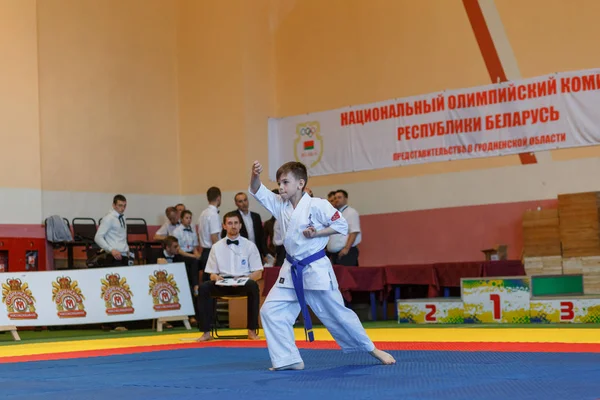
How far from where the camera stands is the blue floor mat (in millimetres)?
4035

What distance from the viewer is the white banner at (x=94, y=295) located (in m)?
10.2

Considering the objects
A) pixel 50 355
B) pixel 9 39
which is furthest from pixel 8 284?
pixel 9 39

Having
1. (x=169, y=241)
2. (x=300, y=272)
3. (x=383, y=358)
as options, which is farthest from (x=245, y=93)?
(x=383, y=358)

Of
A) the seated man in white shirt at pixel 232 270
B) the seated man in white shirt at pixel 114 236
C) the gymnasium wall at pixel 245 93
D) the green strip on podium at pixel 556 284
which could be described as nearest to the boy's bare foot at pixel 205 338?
the seated man in white shirt at pixel 232 270

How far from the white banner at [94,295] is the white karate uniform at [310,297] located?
5614 mm

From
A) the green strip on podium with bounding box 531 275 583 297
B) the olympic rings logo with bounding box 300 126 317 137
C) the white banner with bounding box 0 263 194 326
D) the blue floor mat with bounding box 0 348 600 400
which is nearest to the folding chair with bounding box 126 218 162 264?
the white banner with bounding box 0 263 194 326

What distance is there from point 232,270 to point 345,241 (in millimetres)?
2807

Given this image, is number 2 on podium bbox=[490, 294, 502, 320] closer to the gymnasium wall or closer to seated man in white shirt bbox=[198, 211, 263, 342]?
the gymnasium wall

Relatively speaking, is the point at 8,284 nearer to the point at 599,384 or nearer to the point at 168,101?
the point at 168,101

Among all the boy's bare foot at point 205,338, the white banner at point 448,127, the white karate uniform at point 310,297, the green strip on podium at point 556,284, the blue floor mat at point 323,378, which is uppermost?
the white banner at point 448,127

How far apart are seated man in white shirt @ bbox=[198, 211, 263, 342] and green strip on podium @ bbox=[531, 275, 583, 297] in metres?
3.91

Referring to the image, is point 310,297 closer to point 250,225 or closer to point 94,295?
point 250,225

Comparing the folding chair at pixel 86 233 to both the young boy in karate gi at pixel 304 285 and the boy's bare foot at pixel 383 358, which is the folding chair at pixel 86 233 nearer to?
the young boy in karate gi at pixel 304 285

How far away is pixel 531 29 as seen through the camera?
40.6 feet
